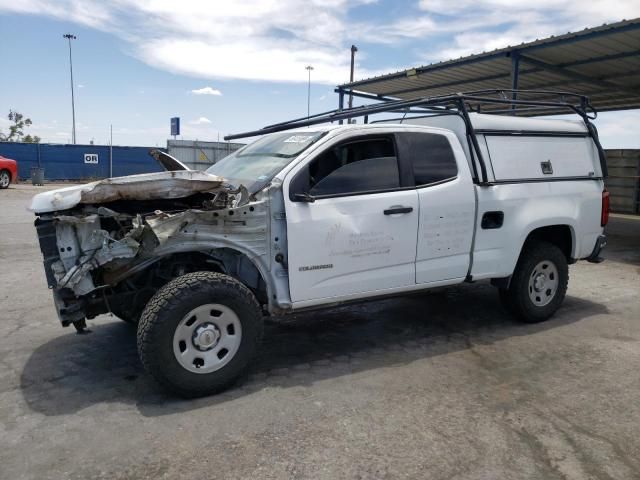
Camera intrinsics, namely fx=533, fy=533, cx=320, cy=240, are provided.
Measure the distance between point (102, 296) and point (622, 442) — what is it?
351cm

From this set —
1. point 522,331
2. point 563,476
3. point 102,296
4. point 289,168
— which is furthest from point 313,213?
point 522,331

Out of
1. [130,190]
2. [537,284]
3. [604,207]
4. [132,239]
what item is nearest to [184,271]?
[132,239]

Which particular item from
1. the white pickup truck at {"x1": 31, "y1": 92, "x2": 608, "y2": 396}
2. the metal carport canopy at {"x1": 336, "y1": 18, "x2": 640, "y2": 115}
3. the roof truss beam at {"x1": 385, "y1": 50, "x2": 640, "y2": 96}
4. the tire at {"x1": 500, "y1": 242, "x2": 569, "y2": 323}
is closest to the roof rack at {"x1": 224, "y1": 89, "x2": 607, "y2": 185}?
the white pickup truck at {"x1": 31, "y1": 92, "x2": 608, "y2": 396}

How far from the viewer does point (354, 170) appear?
4270 mm

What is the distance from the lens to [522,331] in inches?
206

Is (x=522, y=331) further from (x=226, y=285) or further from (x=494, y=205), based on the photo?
(x=226, y=285)

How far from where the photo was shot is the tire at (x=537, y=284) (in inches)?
208

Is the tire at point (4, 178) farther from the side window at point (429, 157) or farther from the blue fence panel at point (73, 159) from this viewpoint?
the side window at point (429, 157)

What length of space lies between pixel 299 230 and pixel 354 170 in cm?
74

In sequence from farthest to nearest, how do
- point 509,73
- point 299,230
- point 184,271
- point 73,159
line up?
point 73,159 < point 509,73 < point 184,271 < point 299,230

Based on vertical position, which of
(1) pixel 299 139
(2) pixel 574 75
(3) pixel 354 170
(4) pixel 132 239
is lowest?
(4) pixel 132 239

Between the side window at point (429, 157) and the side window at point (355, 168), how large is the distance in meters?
0.19

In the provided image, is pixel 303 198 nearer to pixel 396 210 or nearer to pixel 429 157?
pixel 396 210

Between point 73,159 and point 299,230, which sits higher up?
point 73,159
